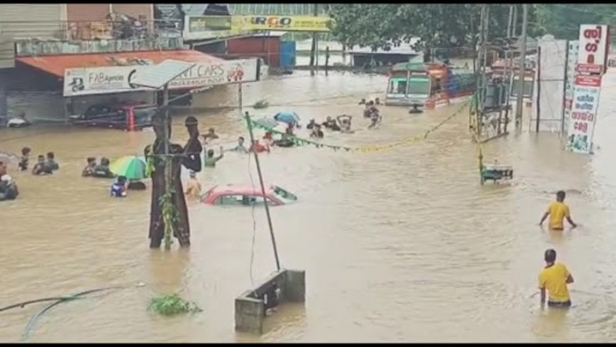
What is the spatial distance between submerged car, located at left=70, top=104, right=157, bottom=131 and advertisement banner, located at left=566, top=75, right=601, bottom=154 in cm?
1434

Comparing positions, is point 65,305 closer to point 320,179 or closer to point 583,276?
point 583,276

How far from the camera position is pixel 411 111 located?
42.6 meters

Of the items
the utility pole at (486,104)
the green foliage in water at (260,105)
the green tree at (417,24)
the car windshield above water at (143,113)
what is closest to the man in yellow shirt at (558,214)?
the utility pole at (486,104)

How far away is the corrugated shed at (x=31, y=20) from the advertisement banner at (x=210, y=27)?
35.9 ft

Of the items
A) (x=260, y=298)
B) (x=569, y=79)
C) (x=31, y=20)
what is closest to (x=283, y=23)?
(x=31, y=20)

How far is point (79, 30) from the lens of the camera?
129 ft

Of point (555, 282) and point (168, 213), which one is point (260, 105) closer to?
point (168, 213)

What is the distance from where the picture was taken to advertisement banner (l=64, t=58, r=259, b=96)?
35281 mm

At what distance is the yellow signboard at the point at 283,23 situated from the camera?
58375 millimetres

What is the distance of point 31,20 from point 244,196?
1912cm

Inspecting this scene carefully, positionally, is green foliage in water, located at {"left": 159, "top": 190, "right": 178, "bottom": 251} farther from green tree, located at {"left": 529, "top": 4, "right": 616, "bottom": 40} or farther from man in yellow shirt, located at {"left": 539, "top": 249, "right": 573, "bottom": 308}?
green tree, located at {"left": 529, "top": 4, "right": 616, "bottom": 40}

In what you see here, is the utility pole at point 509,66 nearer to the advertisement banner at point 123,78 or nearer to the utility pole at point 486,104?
the utility pole at point 486,104

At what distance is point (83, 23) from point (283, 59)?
2645 cm

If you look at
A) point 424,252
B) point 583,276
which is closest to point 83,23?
point 424,252
